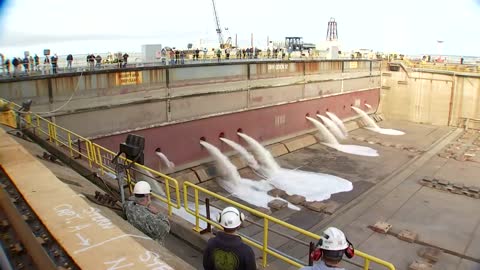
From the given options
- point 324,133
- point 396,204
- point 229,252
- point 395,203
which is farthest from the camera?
point 324,133

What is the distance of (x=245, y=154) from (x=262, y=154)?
1.02m

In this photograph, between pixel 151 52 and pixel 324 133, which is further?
pixel 324 133

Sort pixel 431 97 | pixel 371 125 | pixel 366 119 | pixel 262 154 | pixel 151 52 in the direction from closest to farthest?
pixel 151 52 → pixel 262 154 → pixel 371 125 → pixel 366 119 → pixel 431 97

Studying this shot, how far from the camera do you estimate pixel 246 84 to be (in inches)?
764

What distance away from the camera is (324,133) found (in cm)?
2453

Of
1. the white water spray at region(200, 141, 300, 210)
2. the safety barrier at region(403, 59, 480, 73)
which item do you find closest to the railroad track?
the white water spray at region(200, 141, 300, 210)


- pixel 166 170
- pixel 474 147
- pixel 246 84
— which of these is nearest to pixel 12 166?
pixel 166 170

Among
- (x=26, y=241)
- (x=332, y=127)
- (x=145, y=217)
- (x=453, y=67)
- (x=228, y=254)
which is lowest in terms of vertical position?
(x=332, y=127)

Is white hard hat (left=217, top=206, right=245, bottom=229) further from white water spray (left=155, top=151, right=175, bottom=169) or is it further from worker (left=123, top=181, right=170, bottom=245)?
white water spray (left=155, top=151, right=175, bottom=169)

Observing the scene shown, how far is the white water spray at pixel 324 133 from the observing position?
24141 mm

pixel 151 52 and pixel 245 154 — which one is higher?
pixel 151 52

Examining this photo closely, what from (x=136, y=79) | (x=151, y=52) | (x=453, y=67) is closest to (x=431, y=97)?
(x=453, y=67)

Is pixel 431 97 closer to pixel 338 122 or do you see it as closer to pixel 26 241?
pixel 338 122

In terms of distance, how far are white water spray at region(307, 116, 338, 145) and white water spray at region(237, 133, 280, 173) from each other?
584cm
